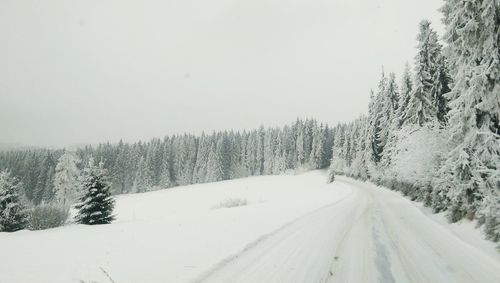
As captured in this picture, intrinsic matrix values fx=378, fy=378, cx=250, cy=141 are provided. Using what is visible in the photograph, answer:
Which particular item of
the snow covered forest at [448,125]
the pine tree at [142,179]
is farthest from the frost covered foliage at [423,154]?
the pine tree at [142,179]

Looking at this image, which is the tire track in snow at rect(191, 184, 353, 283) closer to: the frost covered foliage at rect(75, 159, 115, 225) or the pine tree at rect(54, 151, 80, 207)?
the frost covered foliage at rect(75, 159, 115, 225)

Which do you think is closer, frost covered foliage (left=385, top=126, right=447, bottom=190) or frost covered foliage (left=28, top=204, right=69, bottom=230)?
frost covered foliage (left=28, top=204, right=69, bottom=230)

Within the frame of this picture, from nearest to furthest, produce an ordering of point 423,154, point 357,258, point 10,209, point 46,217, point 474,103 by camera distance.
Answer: point 357,258
point 474,103
point 46,217
point 10,209
point 423,154

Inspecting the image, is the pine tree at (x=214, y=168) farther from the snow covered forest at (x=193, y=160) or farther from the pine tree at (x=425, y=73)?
the pine tree at (x=425, y=73)

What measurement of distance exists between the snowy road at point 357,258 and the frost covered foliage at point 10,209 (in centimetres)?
1934

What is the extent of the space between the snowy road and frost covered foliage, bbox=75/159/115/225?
1358 centimetres

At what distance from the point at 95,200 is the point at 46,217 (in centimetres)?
365

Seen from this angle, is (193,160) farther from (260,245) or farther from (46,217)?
(260,245)

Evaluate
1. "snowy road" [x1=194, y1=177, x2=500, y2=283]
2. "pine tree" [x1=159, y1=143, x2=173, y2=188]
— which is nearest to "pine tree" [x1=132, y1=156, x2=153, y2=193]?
"pine tree" [x1=159, y1=143, x2=173, y2=188]

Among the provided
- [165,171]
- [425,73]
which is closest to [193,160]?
[165,171]

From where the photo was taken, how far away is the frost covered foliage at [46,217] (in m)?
23.7

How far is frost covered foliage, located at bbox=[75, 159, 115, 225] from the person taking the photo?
2331 cm

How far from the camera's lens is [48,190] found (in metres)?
108

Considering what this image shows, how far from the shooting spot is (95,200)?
78.2 ft
